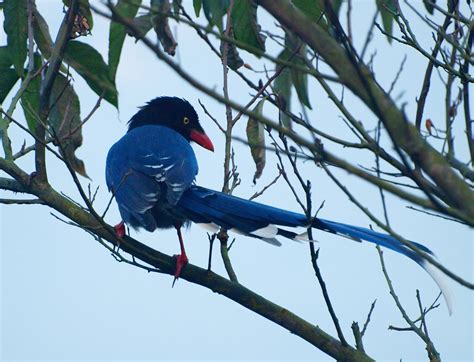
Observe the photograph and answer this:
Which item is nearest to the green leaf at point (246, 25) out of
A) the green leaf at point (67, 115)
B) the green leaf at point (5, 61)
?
the green leaf at point (67, 115)

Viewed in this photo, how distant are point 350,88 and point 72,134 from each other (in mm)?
2368

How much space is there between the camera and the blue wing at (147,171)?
16.6 feet

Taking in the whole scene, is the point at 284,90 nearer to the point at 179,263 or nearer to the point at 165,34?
the point at 165,34

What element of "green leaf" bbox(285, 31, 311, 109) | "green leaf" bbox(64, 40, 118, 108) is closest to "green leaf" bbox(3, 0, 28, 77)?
"green leaf" bbox(64, 40, 118, 108)

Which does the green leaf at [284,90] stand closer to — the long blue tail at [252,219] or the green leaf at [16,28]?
the long blue tail at [252,219]

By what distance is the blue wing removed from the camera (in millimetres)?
5047

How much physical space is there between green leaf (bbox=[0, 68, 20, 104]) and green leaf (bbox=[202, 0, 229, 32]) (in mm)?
1163

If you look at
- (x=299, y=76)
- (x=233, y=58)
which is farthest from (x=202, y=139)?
(x=299, y=76)

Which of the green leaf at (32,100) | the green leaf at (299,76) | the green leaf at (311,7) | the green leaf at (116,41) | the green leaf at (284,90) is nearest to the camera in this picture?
the green leaf at (299,76)

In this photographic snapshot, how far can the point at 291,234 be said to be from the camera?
4.47 m

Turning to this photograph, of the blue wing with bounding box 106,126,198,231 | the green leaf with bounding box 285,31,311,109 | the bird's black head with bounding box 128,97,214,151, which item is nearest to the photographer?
the green leaf with bounding box 285,31,311,109

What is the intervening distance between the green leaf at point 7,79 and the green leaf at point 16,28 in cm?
14

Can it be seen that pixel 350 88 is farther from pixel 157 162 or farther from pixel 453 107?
pixel 157 162

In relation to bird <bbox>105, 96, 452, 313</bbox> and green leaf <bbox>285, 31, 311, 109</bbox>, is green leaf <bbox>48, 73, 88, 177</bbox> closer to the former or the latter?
bird <bbox>105, 96, 452, 313</bbox>
